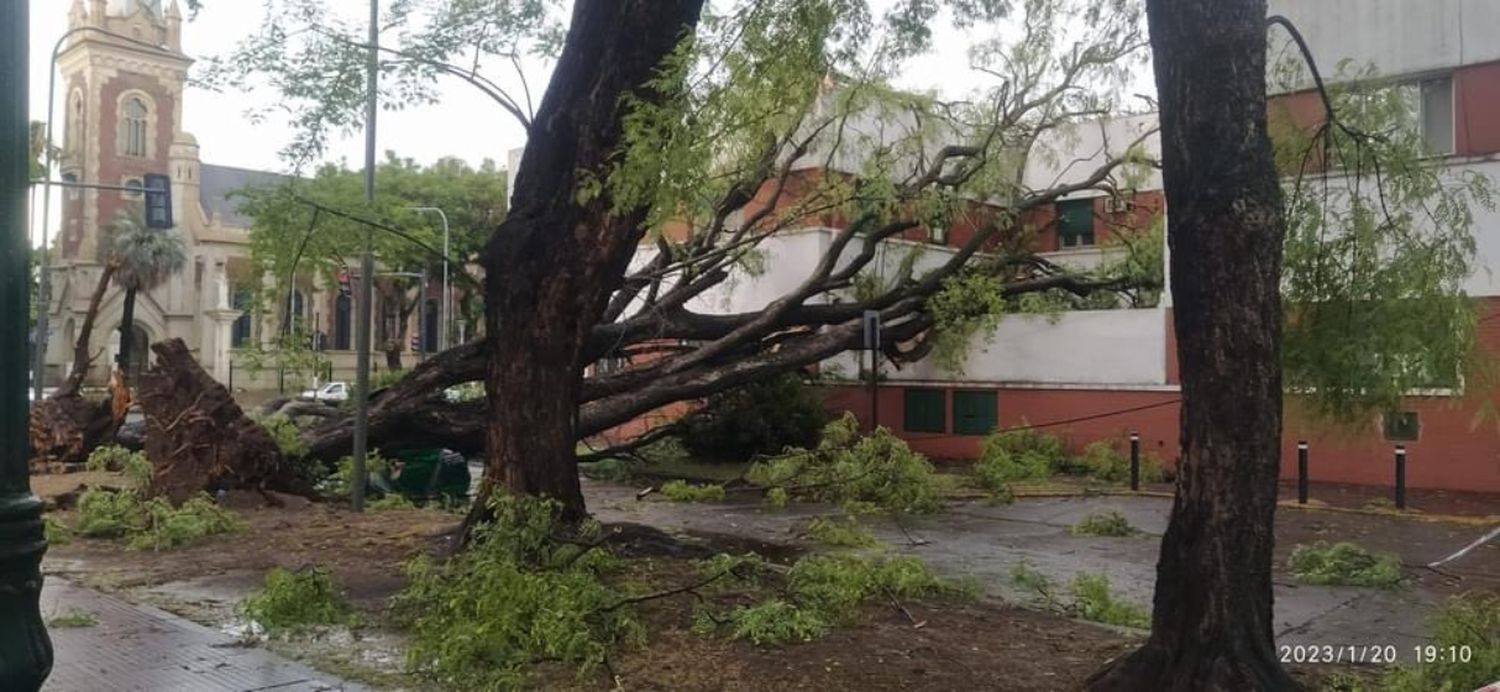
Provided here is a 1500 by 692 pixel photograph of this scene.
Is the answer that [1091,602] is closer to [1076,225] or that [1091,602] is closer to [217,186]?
[1076,225]

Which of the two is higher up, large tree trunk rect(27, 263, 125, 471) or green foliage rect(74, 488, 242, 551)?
large tree trunk rect(27, 263, 125, 471)

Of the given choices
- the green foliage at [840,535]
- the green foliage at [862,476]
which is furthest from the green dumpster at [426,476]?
the green foliage at [840,535]

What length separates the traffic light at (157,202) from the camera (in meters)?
26.2

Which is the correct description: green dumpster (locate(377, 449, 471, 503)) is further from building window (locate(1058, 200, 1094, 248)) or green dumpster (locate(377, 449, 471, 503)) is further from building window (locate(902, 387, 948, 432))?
building window (locate(1058, 200, 1094, 248))

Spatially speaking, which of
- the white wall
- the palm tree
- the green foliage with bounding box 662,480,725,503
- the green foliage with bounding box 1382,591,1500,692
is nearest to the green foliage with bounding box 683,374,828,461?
the green foliage with bounding box 662,480,725,503

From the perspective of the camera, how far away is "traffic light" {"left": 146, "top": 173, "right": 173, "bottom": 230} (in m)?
26.2

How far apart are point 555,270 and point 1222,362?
5.50 metres

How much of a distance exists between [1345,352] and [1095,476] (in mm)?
12725

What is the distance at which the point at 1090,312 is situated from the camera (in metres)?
21.1

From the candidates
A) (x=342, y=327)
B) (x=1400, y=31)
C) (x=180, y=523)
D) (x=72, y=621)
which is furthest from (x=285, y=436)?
(x=342, y=327)

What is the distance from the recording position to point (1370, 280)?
22.1 ft

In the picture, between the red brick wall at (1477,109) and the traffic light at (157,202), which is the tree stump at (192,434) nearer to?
the traffic light at (157,202)

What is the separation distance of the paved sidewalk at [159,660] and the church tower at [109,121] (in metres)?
57.6

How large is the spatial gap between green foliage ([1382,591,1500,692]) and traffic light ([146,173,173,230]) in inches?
1052
